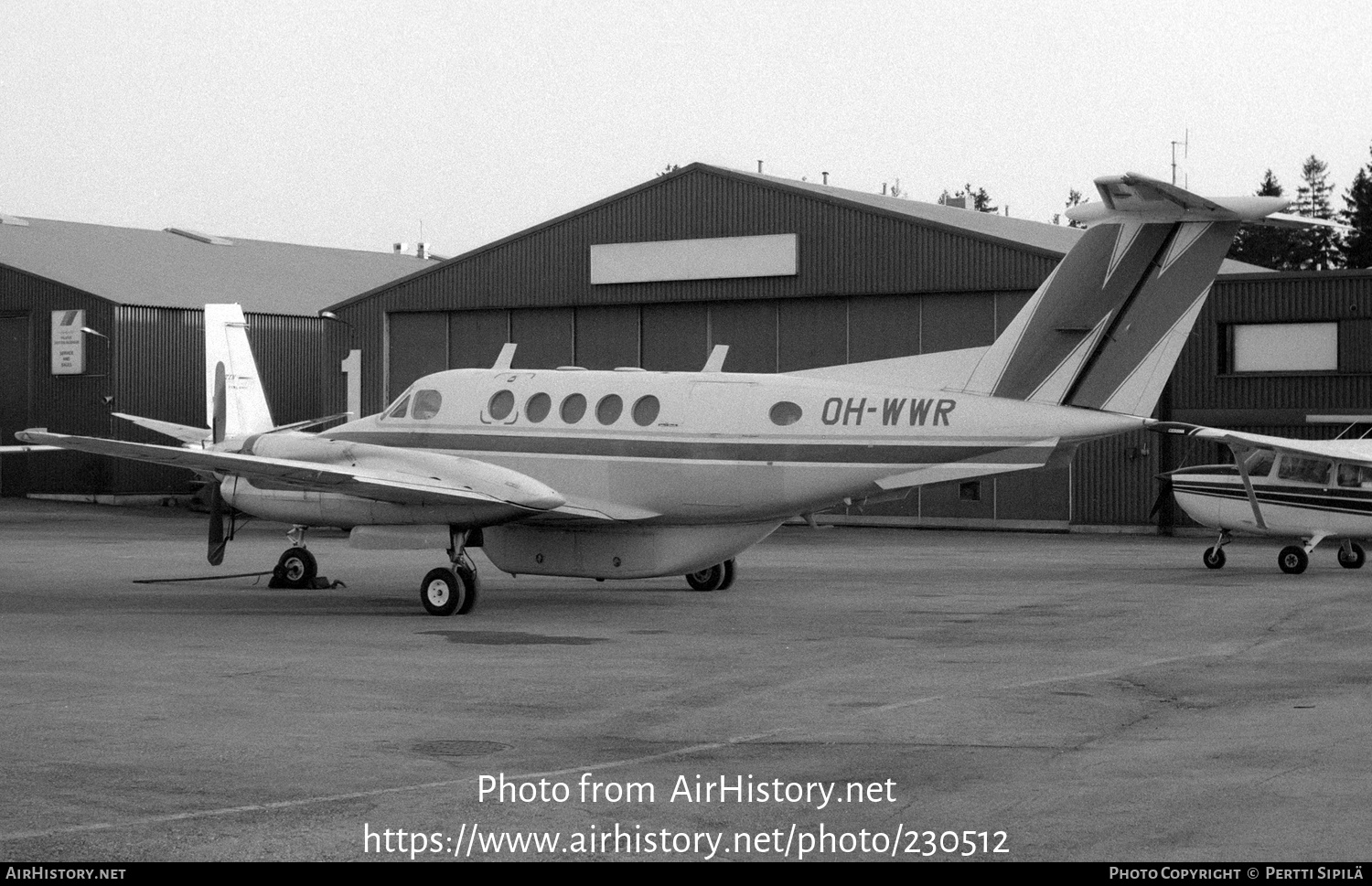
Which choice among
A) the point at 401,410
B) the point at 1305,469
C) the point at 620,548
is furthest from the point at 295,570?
the point at 1305,469

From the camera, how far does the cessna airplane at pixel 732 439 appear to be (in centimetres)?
1964

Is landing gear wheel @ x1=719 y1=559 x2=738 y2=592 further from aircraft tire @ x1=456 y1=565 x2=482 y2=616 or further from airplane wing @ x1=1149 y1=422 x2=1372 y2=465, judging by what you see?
airplane wing @ x1=1149 y1=422 x2=1372 y2=465

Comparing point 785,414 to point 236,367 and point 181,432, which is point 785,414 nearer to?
point 181,432

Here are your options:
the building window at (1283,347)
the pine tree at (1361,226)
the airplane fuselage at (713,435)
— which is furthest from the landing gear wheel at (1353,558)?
the pine tree at (1361,226)

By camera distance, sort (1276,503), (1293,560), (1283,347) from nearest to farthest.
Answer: (1293,560)
(1276,503)
(1283,347)

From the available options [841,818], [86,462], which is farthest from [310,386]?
[841,818]

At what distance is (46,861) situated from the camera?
7.76 meters

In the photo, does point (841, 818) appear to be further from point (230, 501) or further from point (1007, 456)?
point (230, 501)

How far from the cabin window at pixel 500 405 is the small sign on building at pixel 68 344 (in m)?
34.8

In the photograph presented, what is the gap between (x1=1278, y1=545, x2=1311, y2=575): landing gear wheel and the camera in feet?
87.9

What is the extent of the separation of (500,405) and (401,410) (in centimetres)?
153

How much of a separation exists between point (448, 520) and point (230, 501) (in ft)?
13.3

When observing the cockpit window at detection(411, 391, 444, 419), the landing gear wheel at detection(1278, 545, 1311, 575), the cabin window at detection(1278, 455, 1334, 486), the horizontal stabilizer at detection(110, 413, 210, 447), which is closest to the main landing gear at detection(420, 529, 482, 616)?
the cockpit window at detection(411, 391, 444, 419)

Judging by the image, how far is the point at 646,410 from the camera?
2130cm
